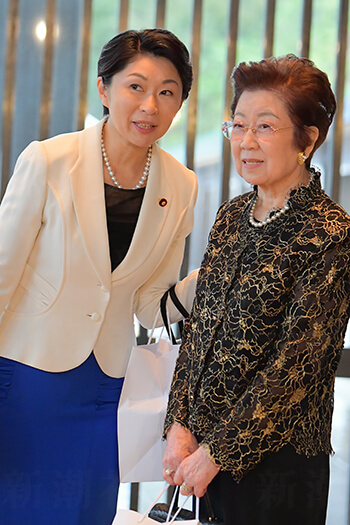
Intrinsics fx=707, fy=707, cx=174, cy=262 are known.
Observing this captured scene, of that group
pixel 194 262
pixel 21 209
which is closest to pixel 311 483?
pixel 21 209

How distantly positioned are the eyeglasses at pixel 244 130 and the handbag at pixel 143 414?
2.47ft

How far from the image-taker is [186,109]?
128 inches

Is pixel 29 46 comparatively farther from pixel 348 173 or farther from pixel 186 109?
pixel 348 173

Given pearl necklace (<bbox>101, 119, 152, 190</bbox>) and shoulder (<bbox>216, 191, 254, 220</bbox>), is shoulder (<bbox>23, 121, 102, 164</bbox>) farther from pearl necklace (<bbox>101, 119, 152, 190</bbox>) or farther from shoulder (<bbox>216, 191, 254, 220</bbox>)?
shoulder (<bbox>216, 191, 254, 220</bbox>)

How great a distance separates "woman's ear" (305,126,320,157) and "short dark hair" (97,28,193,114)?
57 cm

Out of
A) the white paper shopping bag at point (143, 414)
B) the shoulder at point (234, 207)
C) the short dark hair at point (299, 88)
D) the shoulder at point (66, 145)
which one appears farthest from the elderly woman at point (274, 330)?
the shoulder at point (66, 145)

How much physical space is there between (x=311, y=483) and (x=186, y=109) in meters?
2.01

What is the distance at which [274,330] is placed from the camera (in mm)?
1709

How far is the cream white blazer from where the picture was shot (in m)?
2.13

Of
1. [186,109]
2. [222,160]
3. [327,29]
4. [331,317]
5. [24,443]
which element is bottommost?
[24,443]

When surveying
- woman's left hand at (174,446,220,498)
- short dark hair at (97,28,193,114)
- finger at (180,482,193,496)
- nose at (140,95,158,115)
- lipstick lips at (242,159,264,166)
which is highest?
short dark hair at (97,28,193,114)

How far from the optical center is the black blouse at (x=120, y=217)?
7.33 feet

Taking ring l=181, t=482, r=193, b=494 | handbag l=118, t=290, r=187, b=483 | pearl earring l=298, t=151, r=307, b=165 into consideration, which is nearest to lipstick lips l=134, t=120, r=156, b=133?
pearl earring l=298, t=151, r=307, b=165

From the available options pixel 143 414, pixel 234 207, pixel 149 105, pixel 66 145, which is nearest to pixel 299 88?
pixel 234 207
